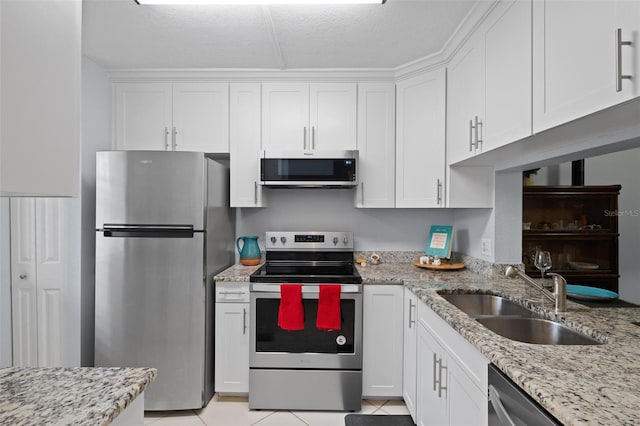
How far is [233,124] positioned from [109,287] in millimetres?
1438

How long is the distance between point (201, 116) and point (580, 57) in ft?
7.73

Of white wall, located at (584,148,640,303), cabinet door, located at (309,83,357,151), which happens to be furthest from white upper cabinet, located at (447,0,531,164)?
cabinet door, located at (309,83,357,151)

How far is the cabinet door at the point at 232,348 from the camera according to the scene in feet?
7.41

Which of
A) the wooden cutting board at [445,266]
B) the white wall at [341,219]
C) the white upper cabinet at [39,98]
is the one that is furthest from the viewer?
the white wall at [341,219]

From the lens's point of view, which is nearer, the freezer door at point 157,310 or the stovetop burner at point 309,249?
the freezer door at point 157,310

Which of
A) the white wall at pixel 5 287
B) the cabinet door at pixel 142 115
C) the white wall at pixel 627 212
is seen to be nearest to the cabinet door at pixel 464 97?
the white wall at pixel 627 212

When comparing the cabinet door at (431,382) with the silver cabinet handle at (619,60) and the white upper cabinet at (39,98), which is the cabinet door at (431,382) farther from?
the white upper cabinet at (39,98)

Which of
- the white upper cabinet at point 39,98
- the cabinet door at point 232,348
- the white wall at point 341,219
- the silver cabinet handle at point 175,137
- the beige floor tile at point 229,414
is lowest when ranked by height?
the beige floor tile at point 229,414

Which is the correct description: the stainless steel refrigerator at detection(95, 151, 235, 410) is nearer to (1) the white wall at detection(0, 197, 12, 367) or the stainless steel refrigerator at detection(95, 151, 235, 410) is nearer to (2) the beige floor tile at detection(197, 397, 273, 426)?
(2) the beige floor tile at detection(197, 397, 273, 426)

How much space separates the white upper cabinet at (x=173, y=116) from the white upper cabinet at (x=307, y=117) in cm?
34

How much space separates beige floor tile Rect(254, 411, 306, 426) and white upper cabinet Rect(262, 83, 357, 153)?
187cm

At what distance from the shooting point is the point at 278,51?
2.27 metres

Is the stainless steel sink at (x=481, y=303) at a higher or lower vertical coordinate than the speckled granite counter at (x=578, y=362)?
lower

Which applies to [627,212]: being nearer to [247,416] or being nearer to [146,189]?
[247,416]
